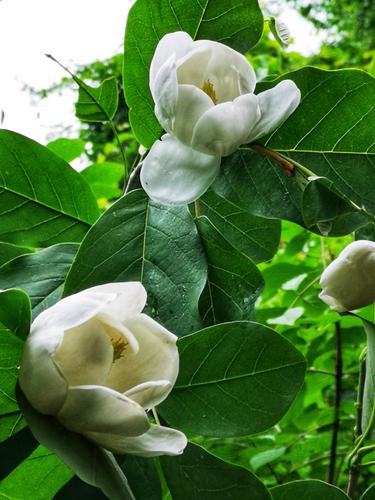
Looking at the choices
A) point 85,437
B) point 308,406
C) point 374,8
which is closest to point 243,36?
point 85,437

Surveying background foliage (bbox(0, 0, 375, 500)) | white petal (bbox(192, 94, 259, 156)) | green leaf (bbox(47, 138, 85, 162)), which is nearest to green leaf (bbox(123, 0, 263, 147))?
background foliage (bbox(0, 0, 375, 500))

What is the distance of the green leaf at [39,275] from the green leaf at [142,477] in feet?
0.41

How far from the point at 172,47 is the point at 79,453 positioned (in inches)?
10.9

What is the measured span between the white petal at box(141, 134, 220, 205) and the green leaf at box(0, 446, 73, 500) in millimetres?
179

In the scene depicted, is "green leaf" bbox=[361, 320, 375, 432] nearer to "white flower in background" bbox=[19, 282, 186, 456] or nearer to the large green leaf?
the large green leaf

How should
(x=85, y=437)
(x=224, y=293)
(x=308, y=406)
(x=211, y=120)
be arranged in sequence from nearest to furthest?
(x=85, y=437), (x=211, y=120), (x=224, y=293), (x=308, y=406)

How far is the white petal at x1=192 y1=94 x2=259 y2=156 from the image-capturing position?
1.63 ft

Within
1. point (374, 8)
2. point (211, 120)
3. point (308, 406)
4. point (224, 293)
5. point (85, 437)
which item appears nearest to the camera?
point (85, 437)

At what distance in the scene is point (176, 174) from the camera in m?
0.52

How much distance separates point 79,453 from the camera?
387mm

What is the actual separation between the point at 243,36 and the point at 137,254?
0.60ft

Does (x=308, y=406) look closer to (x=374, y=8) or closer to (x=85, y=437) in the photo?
(x=85, y=437)

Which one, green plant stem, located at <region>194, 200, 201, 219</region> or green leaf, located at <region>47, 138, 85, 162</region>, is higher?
green plant stem, located at <region>194, 200, 201, 219</region>

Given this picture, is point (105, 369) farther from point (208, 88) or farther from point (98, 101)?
point (98, 101)
